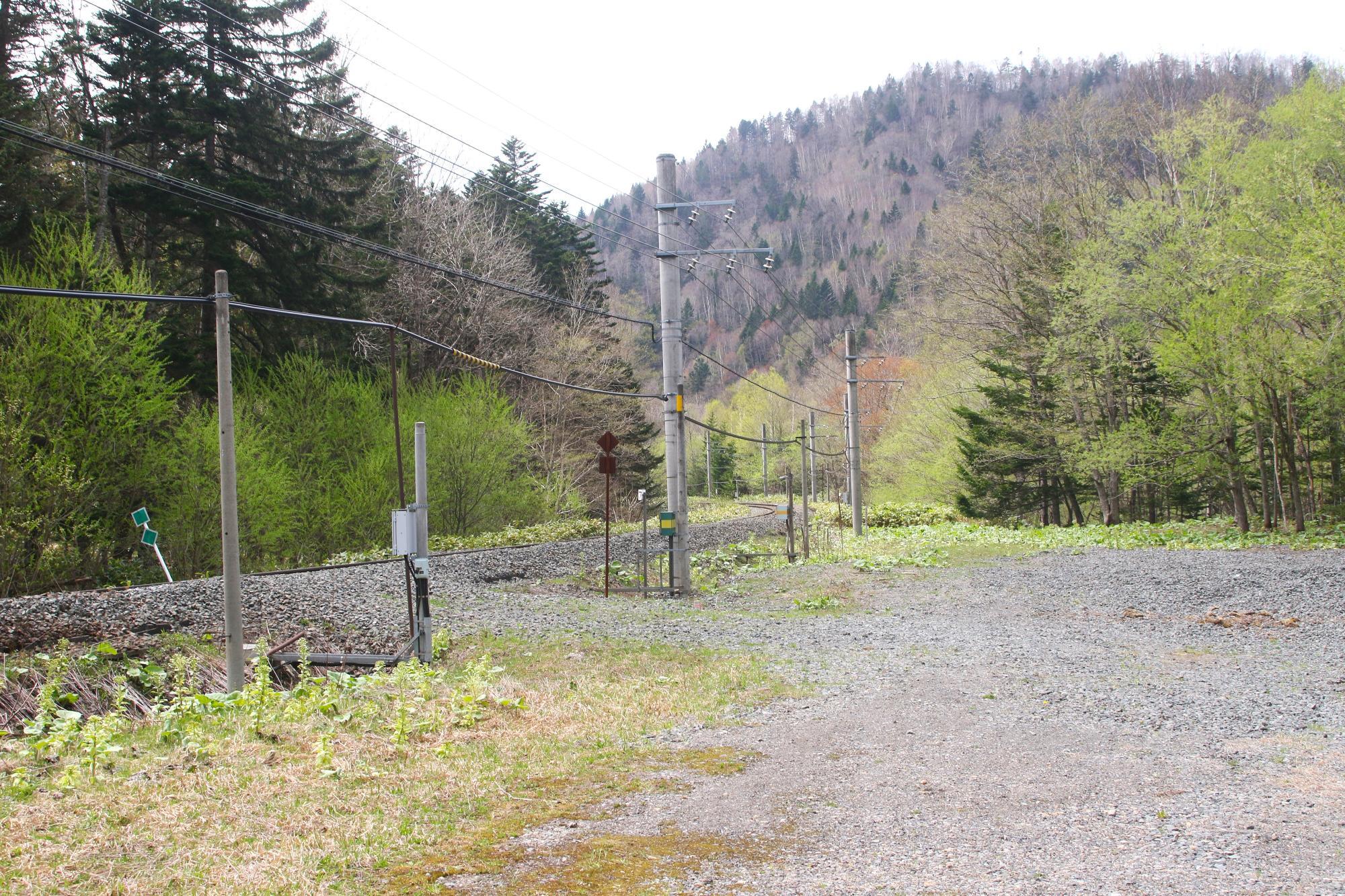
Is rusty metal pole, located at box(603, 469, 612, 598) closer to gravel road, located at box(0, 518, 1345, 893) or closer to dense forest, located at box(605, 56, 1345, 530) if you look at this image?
gravel road, located at box(0, 518, 1345, 893)

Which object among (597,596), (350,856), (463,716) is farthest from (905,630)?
(350,856)

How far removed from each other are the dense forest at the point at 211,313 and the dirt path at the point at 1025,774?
10.9m

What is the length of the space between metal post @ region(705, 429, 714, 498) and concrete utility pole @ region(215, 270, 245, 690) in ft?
208

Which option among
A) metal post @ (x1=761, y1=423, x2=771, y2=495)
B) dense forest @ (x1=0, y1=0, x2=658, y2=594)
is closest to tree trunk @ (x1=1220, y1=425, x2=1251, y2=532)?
dense forest @ (x1=0, y1=0, x2=658, y2=594)

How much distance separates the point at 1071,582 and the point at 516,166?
38189 mm

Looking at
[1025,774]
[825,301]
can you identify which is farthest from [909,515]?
[825,301]

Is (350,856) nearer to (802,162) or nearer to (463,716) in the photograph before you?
(463,716)

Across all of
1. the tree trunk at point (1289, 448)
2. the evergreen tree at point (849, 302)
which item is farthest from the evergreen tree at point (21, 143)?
the evergreen tree at point (849, 302)

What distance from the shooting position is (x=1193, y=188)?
26859mm

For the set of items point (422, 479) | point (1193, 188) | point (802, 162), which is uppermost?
point (802, 162)

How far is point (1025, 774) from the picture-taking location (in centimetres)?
563

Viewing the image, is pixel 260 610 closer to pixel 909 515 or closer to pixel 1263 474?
pixel 1263 474

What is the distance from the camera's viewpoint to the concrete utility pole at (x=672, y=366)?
17562 mm

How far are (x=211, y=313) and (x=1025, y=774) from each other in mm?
22403
